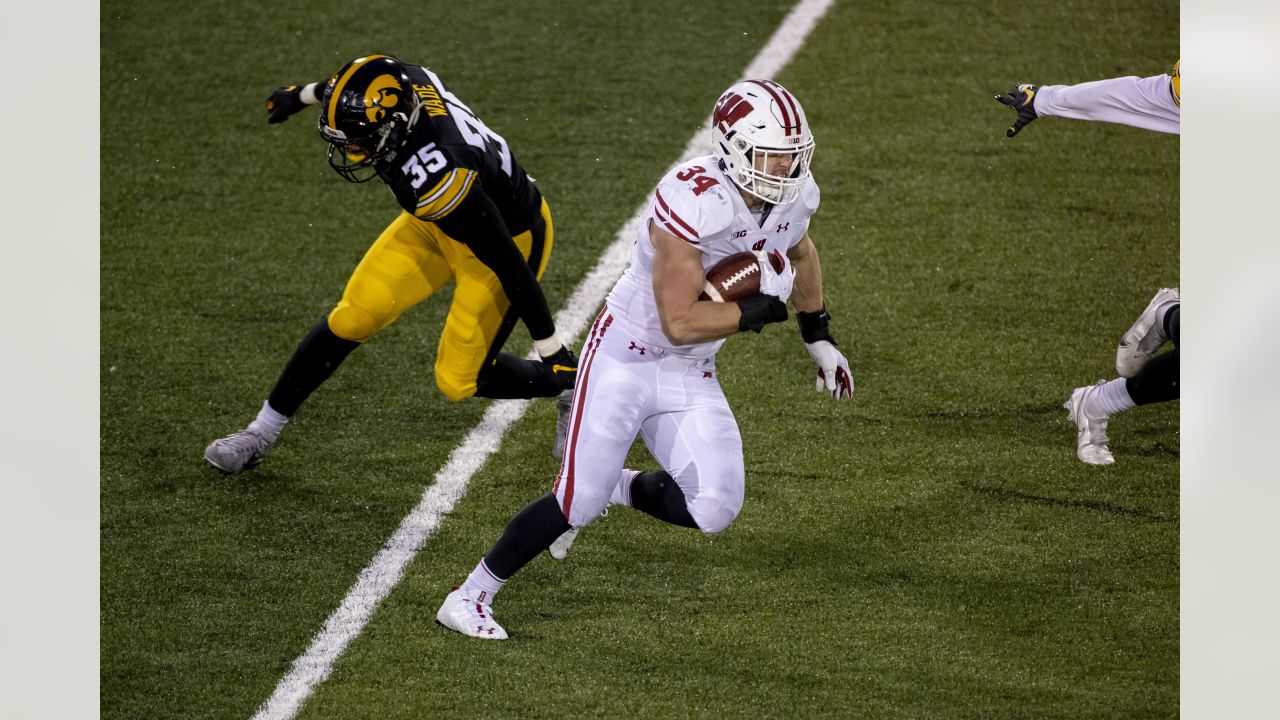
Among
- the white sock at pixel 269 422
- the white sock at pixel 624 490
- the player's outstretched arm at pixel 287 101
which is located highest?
the player's outstretched arm at pixel 287 101

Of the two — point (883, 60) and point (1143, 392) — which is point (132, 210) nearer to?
point (883, 60)

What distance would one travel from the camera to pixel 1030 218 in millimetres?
6438

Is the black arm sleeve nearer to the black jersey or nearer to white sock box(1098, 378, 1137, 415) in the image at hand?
the black jersey

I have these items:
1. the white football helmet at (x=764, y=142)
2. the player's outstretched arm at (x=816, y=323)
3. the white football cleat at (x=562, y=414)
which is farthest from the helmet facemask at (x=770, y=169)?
the white football cleat at (x=562, y=414)

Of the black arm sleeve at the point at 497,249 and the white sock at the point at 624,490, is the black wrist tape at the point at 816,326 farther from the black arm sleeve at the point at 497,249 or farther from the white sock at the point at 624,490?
the black arm sleeve at the point at 497,249

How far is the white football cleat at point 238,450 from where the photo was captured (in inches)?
193

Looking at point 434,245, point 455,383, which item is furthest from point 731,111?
point 455,383

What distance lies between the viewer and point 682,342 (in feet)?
12.7

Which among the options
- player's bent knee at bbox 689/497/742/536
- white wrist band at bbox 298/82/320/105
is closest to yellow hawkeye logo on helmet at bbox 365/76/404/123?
white wrist band at bbox 298/82/320/105

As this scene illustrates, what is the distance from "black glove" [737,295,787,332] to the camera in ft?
12.6

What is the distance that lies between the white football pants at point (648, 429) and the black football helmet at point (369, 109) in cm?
91

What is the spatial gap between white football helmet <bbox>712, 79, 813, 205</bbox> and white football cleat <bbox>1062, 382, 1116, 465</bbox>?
1.64 metres

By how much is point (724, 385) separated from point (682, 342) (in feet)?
5.37

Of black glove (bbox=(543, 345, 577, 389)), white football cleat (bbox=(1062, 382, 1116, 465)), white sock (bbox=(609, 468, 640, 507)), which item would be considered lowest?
white football cleat (bbox=(1062, 382, 1116, 465))
